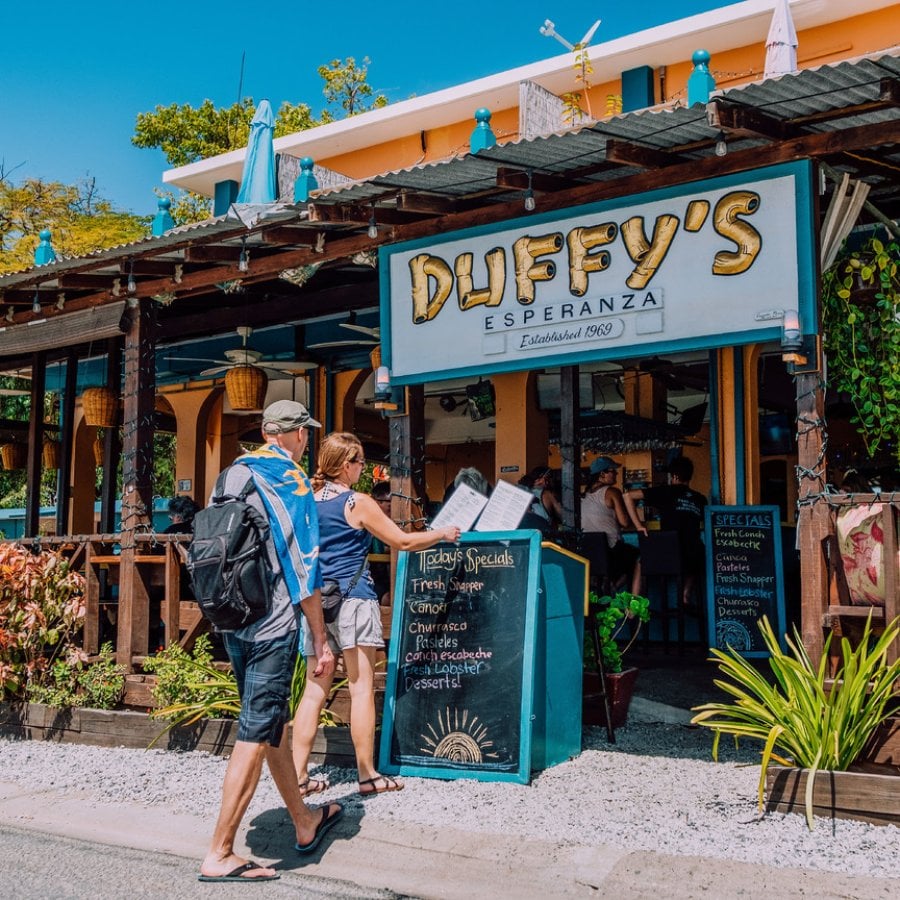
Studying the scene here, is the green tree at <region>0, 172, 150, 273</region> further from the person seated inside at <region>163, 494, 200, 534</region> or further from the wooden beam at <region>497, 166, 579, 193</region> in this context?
the wooden beam at <region>497, 166, 579, 193</region>

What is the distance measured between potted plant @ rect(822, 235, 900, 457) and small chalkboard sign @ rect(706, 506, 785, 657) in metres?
3.35

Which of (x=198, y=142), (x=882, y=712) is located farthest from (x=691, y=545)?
(x=198, y=142)

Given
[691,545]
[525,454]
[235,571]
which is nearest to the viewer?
[235,571]

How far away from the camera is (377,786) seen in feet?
18.0

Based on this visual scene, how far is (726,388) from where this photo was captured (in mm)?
10398

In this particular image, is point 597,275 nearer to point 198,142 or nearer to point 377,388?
point 377,388

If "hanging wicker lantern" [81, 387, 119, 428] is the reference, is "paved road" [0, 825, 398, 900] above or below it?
below

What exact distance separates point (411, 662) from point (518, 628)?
0.67m

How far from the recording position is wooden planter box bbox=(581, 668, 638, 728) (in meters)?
6.50

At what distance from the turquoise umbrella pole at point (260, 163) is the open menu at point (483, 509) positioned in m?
6.00

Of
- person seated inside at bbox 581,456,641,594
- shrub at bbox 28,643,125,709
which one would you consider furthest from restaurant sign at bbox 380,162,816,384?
person seated inside at bbox 581,456,641,594

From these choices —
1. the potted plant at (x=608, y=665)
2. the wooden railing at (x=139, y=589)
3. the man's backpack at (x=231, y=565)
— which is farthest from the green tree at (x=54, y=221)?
the man's backpack at (x=231, y=565)

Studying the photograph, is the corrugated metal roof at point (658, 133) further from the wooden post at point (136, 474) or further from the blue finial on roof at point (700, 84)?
the wooden post at point (136, 474)

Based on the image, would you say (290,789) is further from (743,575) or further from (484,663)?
(743,575)
